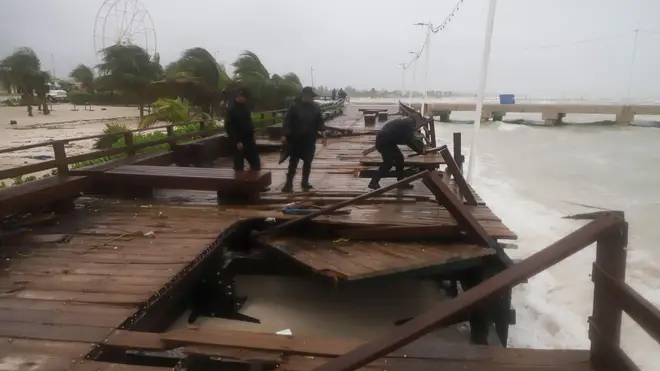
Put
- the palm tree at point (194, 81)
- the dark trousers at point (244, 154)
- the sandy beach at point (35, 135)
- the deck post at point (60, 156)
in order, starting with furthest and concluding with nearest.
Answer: the palm tree at point (194, 81), the sandy beach at point (35, 135), the dark trousers at point (244, 154), the deck post at point (60, 156)

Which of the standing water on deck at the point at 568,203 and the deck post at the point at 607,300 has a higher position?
the deck post at the point at 607,300

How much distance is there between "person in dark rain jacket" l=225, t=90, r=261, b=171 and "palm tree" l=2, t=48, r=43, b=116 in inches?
1385

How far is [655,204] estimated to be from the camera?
72.5 feet

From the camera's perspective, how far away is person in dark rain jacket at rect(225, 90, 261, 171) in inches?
272

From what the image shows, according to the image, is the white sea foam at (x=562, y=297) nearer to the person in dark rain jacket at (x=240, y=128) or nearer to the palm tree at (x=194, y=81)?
the person in dark rain jacket at (x=240, y=128)

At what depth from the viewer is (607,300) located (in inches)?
88.3

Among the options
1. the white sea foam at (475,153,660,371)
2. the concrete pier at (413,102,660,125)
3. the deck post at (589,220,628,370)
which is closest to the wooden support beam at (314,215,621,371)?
the deck post at (589,220,628,370)

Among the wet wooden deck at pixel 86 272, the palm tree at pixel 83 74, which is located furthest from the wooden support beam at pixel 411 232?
the palm tree at pixel 83 74

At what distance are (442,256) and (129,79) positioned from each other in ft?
81.2

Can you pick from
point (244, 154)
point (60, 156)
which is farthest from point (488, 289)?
point (60, 156)

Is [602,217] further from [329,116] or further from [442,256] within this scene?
[329,116]

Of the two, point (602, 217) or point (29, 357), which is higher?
point (602, 217)

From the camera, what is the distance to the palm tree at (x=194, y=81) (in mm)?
19438

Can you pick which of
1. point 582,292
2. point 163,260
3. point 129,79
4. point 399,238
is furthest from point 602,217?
point 129,79
